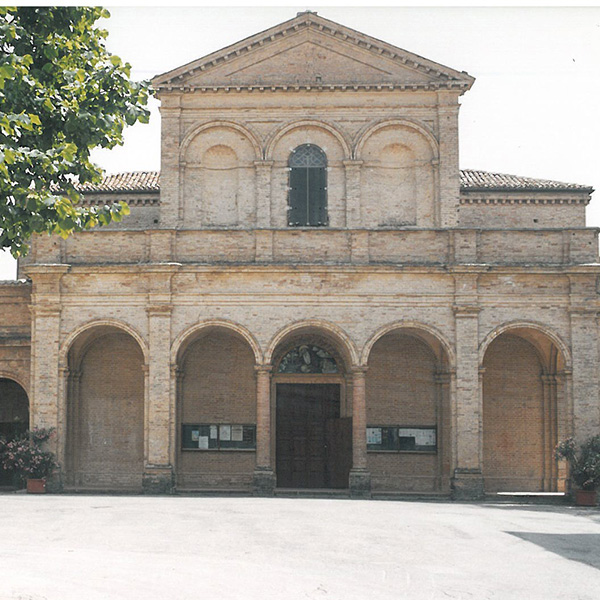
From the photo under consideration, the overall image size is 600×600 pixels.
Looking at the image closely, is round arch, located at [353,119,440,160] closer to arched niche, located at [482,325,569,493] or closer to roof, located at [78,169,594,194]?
roof, located at [78,169,594,194]

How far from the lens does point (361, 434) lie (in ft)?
75.3

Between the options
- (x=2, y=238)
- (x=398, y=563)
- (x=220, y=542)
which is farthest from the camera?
(x=220, y=542)

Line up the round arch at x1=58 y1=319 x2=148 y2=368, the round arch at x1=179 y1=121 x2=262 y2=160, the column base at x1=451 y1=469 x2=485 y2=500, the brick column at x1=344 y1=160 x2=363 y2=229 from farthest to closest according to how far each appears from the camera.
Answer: the round arch at x1=179 y1=121 x2=262 y2=160, the brick column at x1=344 y1=160 x2=363 y2=229, the round arch at x1=58 y1=319 x2=148 y2=368, the column base at x1=451 y1=469 x2=485 y2=500

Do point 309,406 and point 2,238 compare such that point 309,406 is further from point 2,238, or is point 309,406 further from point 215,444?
point 2,238

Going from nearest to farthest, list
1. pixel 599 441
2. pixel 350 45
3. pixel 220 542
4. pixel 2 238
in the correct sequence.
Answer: pixel 2 238 → pixel 220 542 → pixel 599 441 → pixel 350 45

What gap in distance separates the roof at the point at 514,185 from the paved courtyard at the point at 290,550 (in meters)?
10.2

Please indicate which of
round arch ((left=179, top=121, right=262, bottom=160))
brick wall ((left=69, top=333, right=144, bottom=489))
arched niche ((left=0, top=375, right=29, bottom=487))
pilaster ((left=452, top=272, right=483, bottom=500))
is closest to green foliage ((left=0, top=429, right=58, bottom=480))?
brick wall ((left=69, top=333, right=144, bottom=489))

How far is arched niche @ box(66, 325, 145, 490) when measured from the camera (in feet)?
82.5

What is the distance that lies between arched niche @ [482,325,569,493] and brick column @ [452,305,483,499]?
236 cm

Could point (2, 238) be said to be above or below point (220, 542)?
above

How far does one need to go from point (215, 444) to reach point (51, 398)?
4732 millimetres

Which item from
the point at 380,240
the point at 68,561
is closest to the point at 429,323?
the point at 380,240

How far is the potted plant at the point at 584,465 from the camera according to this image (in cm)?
2195

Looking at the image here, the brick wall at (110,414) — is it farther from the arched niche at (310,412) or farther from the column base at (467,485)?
the column base at (467,485)
